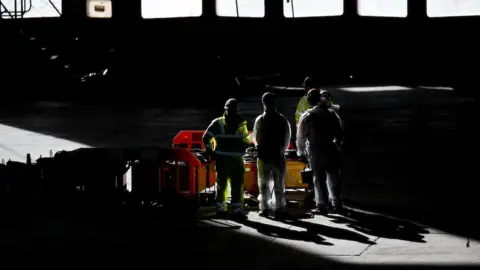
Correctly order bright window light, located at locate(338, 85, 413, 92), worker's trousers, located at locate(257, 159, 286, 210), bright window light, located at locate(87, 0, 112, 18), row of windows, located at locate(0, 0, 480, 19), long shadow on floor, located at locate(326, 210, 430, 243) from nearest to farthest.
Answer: long shadow on floor, located at locate(326, 210, 430, 243) < worker's trousers, located at locate(257, 159, 286, 210) < bright window light, located at locate(338, 85, 413, 92) < row of windows, located at locate(0, 0, 480, 19) < bright window light, located at locate(87, 0, 112, 18)

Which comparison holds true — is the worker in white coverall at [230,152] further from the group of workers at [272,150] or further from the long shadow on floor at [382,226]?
the long shadow on floor at [382,226]

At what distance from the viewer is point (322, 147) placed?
1291cm

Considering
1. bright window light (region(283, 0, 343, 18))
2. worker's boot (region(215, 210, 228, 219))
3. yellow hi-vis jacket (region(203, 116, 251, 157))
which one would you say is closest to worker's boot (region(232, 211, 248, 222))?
worker's boot (region(215, 210, 228, 219))

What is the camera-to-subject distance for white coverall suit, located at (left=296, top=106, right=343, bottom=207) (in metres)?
12.9

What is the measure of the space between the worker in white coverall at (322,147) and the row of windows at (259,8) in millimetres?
26096

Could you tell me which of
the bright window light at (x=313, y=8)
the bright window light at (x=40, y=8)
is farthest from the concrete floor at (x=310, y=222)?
the bright window light at (x=313, y=8)

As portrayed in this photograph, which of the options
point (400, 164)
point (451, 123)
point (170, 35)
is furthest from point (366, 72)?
point (400, 164)

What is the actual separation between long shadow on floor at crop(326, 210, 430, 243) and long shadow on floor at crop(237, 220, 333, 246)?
675 mm

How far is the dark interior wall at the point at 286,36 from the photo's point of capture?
3834cm

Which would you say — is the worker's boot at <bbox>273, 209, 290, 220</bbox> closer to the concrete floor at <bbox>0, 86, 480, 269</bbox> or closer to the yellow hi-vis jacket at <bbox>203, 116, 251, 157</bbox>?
the concrete floor at <bbox>0, 86, 480, 269</bbox>

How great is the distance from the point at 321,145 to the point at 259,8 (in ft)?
87.6

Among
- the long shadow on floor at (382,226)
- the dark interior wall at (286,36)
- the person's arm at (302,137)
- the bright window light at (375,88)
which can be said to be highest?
the dark interior wall at (286,36)

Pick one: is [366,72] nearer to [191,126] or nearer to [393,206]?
[191,126]

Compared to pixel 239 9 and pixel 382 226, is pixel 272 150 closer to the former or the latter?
pixel 382 226
